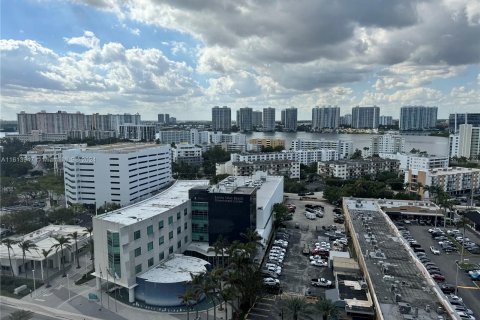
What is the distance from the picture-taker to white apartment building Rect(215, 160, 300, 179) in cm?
2666

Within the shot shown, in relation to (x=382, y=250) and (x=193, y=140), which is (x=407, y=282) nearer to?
(x=382, y=250)

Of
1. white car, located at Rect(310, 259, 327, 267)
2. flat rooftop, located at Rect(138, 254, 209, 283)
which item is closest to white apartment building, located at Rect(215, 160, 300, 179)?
white car, located at Rect(310, 259, 327, 267)

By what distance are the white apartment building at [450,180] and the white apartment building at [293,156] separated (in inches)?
425

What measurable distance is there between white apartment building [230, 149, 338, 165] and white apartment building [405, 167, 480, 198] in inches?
425

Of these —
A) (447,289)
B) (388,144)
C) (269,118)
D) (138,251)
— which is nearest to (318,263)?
(447,289)

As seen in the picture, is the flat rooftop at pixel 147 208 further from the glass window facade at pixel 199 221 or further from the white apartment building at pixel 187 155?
the white apartment building at pixel 187 155

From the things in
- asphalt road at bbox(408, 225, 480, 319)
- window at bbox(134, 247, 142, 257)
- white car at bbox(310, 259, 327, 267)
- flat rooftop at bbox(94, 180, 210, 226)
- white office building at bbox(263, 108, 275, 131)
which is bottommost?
asphalt road at bbox(408, 225, 480, 319)

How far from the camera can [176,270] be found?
389 inches

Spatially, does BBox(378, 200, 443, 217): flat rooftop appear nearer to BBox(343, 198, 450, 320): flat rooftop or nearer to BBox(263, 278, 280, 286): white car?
BBox(343, 198, 450, 320): flat rooftop

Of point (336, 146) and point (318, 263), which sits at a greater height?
point (336, 146)

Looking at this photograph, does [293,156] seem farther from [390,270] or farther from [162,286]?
[162,286]

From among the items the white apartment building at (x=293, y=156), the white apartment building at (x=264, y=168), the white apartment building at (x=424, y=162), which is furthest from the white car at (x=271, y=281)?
the white apartment building at (x=424, y=162)

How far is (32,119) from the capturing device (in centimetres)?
5553

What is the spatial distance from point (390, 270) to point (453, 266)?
3848 millimetres
